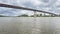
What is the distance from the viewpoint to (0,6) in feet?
29.9

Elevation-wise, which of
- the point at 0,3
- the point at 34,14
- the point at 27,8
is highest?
the point at 0,3

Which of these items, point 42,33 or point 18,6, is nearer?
point 42,33

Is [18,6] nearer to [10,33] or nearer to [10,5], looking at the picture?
[10,5]

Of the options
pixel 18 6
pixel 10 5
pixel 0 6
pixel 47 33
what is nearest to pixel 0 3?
pixel 0 6

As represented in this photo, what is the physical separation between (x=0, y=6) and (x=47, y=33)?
3.67m

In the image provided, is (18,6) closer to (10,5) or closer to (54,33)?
(10,5)

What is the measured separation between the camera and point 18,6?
10.9 meters

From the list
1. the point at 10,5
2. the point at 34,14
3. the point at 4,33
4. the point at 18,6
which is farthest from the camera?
the point at 34,14

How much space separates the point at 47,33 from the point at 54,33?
0.27 m

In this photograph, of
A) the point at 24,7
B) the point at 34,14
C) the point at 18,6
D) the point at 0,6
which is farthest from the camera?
the point at 34,14

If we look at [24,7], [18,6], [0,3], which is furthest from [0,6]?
[24,7]

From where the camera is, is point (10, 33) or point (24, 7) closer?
point (10, 33)

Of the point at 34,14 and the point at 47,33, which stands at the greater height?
the point at 47,33

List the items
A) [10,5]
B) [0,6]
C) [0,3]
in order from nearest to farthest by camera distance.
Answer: [0,3]
[0,6]
[10,5]
